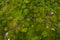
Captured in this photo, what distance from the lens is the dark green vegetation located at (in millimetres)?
8153

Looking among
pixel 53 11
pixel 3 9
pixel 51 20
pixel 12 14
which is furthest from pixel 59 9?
pixel 3 9

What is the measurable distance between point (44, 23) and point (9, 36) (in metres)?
2.12

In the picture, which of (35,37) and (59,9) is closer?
(35,37)

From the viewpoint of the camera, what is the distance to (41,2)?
9258 millimetres

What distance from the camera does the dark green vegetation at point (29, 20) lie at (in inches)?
321

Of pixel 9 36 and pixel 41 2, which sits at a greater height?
pixel 41 2

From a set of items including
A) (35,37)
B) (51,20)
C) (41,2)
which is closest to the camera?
(35,37)

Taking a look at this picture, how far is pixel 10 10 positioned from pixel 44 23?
2.24 metres

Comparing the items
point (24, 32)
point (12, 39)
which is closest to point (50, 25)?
point (24, 32)

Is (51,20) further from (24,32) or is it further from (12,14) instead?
(12,14)

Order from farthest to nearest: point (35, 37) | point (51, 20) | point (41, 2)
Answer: point (41, 2), point (51, 20), point (35, 37)

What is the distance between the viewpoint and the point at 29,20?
28.3 feet

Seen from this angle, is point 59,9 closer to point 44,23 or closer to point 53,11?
point 53,11

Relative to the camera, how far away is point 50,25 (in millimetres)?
8477
